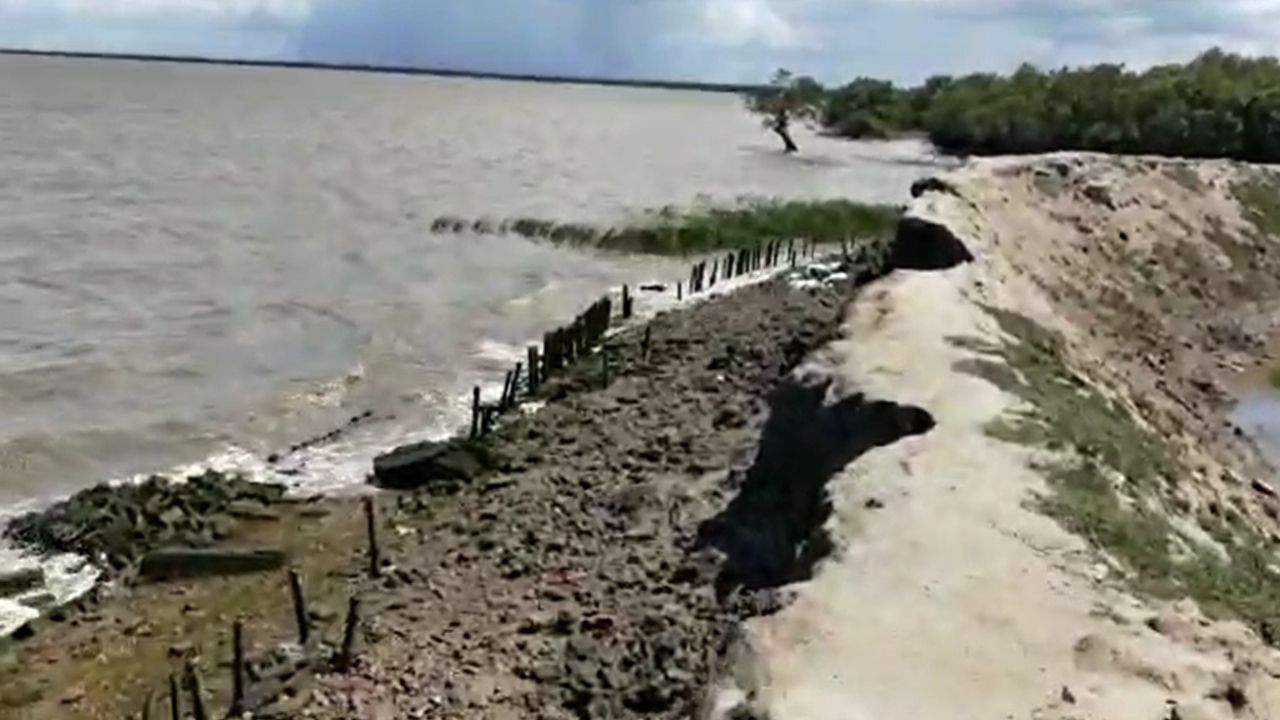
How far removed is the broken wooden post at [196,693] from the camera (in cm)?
1505

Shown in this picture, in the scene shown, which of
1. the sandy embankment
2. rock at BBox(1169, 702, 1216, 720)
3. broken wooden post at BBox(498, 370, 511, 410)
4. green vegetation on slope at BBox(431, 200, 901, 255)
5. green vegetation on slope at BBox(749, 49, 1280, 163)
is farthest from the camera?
green vegetation on slope at BBox(749, 49, 1280, 163)

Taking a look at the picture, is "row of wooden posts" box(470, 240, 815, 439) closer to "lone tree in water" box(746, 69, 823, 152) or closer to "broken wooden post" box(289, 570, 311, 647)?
"broken wooden post" box(289, 570, 311, 647)

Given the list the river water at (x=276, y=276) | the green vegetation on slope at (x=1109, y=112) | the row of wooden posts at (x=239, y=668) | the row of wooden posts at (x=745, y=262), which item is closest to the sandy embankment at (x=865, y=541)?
the row of wooden posts at (x=239, y=668)

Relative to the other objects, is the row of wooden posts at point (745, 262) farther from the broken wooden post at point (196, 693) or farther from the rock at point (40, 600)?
the broken wooden post at point (196, 693)

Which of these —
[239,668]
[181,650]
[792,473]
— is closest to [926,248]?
[792,473]

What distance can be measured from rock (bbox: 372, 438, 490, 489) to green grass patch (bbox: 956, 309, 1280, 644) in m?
9.39

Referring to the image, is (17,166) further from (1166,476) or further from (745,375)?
(1166,476)

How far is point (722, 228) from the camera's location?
5844cm

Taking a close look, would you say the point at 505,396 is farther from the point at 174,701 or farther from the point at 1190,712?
the point at 1190,712

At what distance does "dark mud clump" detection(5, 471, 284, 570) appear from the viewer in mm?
22156

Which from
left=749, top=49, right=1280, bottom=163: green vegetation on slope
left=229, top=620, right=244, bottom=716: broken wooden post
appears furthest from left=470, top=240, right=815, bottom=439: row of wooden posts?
left=749, top=49, right=1280, bottom=163: green vegetation on slope

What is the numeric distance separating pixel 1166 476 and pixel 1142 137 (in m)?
65.4

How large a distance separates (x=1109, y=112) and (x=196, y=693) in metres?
77.4

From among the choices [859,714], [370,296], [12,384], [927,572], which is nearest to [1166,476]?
[927,572]
